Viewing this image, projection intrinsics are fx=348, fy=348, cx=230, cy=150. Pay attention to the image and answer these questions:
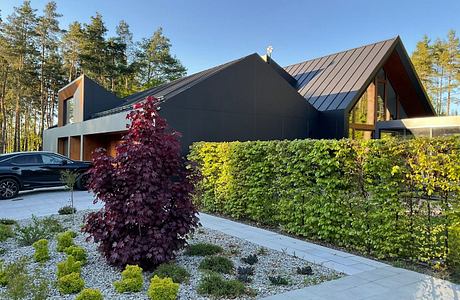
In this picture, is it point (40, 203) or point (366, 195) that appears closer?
point (366, 195)

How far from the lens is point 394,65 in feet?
52.9

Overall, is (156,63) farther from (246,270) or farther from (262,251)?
(246,270)

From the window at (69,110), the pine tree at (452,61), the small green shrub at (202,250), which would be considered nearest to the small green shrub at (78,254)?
the small green shrub at (202,250)

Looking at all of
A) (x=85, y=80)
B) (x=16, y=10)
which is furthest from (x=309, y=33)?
(x=16, y=10)

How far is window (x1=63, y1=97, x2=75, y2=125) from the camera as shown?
19052 mm

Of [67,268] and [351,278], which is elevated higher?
[67,268]

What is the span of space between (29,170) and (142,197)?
9022mm

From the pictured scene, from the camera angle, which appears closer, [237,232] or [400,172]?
[400,172]

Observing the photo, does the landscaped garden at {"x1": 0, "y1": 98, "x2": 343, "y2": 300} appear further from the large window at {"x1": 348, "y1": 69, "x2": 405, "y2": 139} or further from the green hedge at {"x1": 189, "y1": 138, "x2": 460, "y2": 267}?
the large window at {"x1": 348, "y1": 69, "x2": 405, "y2": 139}

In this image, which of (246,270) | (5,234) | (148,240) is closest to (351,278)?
(246,270)

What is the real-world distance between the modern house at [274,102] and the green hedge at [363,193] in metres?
4.30

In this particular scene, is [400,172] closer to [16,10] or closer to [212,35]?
[212,35]

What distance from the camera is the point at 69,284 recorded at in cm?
352

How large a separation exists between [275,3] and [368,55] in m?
5.75
